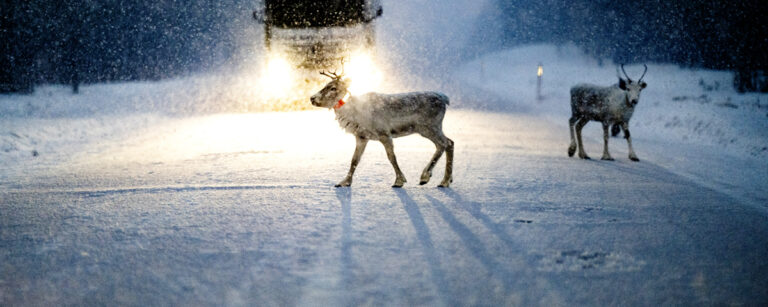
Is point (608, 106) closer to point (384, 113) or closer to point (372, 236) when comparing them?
point (384, 113)

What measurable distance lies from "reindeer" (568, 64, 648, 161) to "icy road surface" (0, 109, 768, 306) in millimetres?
534

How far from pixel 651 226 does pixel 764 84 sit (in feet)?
72.8

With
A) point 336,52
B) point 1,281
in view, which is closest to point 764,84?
point 336,52

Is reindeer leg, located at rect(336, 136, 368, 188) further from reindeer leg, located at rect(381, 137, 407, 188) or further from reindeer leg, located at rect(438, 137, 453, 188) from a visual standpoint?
reindeer leg, located at rect(438, 137, 453, 188)

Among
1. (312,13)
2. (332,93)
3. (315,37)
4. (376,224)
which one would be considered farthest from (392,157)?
(312,13)

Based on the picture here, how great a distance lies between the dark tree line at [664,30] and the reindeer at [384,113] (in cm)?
2162

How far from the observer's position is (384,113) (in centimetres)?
496

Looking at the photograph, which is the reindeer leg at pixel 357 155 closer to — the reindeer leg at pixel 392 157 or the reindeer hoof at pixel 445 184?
the reindeer leg at pixel 392 157

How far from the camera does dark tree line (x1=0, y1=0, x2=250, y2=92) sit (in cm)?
2061

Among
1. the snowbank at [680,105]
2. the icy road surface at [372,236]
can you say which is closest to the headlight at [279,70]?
the icy road surface at [372,236]

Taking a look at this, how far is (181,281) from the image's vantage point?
2814mm

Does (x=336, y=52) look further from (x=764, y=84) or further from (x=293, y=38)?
(x=764, y=84)

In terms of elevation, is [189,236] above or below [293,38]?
below

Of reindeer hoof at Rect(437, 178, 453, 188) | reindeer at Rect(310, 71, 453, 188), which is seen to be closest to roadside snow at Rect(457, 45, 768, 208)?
reindeer hoof at Rect(437, 178, 453, 188)
